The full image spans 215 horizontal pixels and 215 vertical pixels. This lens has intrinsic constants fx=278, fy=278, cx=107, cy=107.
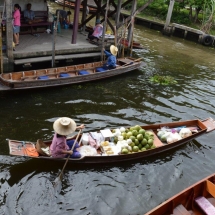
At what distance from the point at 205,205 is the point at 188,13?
29504 mm

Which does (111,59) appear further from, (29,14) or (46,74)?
(29,14)

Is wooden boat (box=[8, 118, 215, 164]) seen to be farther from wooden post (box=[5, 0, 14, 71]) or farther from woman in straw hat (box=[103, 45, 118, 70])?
wooden post (box=[5, 0, 14, 71])

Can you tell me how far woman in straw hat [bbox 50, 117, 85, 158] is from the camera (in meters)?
7.31

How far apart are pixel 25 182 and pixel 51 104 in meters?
4.52

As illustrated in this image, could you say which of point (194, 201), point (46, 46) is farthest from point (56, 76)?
point (194, 201)

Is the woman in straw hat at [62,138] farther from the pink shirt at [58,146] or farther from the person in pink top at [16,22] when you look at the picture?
the person in pink top at [16,22]

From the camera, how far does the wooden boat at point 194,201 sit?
639cm

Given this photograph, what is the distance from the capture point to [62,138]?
7.48 meters

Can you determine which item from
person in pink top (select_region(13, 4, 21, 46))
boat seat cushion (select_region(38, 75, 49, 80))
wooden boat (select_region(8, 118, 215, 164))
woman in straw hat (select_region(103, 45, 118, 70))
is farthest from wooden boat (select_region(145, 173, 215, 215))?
person in pink top (select_region(13, 4, 21, 46))

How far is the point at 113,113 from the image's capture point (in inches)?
458

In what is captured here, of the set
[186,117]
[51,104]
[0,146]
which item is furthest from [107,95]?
[0,146]

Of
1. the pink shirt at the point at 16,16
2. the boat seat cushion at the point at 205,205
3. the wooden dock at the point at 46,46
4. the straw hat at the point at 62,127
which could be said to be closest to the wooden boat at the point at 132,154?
the straw hat at the point at 62,127

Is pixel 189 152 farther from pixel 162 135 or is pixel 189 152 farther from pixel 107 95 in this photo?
pixel 107 95

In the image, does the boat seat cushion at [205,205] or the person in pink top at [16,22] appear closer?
the boat seat cushion at [205,205]
